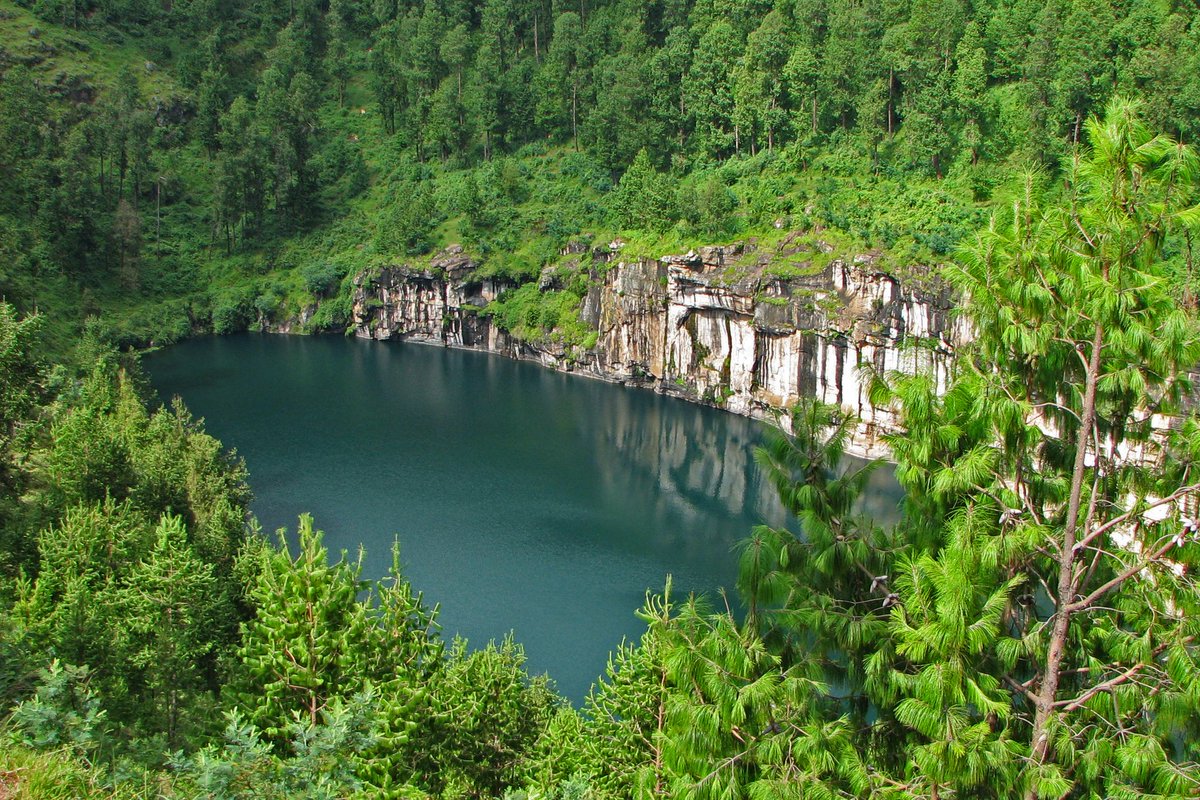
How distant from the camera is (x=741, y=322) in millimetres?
52969

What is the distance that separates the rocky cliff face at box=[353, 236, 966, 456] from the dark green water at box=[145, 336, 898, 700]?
6.54 feet

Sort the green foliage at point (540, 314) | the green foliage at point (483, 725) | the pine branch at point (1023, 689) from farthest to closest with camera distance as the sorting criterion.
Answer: the green foliage at point (540, 314) < the green foliage at point (483, 725) < the pine branch at point (1023, 689)

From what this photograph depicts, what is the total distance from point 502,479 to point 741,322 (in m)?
17.7

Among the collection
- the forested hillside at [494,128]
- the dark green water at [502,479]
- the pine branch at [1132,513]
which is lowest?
the dark green water at [502,479]

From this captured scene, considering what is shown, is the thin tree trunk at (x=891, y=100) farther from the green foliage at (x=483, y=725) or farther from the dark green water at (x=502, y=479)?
the green foliage at (x=483, y=725)

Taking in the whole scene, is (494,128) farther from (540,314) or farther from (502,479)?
(502,479)

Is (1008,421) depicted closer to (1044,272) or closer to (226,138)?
(1044,272)

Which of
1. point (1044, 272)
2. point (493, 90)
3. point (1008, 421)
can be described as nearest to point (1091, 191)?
point (1044, 272)

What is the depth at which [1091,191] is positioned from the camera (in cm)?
873

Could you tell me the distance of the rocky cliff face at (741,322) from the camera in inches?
1848

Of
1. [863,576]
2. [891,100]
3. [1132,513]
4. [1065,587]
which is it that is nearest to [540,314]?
[891,100]

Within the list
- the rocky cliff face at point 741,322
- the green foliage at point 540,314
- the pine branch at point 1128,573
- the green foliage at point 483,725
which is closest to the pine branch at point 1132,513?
the pine branch at point 1128,573

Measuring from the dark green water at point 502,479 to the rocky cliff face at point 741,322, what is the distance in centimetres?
199

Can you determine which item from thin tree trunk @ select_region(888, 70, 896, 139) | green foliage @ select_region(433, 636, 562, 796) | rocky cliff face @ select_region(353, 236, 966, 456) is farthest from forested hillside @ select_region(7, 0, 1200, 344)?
green foliage @ select_region(433, 636, 562, 796)
